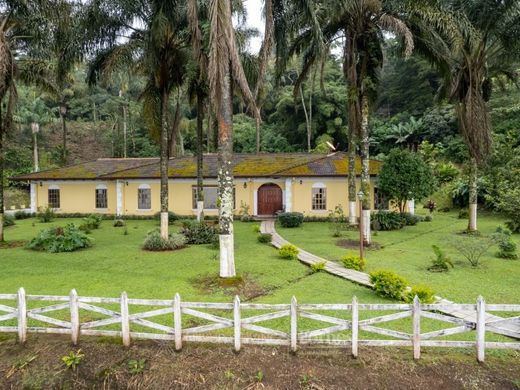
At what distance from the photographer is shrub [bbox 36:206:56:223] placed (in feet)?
80.7

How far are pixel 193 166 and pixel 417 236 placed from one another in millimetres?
15854

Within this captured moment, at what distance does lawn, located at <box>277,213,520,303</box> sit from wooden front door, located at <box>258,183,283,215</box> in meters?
3.42

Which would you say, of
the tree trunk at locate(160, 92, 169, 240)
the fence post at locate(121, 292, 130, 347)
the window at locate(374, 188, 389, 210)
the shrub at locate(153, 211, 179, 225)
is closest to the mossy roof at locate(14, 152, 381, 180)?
the window at locate(374, 188, 389, 210)

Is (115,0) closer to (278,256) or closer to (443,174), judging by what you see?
(278,256)

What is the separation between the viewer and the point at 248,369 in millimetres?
6125

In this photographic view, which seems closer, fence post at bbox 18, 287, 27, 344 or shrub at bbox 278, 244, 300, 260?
fence post at bbox 18, 287, 27, 344

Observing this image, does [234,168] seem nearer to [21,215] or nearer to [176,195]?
[176,195]

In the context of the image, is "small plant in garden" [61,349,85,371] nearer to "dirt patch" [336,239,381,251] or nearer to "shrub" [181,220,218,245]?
"shrub" [181,220,218,245]

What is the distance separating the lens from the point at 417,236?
17.8 m

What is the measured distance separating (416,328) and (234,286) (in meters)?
4.87

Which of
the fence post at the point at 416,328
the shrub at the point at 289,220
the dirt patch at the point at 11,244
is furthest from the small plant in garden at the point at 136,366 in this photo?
the shrub at the point at 289,220

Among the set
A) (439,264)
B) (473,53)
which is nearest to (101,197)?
(439,264)

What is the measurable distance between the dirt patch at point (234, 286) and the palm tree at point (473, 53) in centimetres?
1187

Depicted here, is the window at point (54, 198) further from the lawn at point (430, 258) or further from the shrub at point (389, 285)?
the shrub at point (389, 285)
